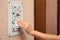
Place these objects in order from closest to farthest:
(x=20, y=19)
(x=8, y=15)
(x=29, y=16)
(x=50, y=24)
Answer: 1. (x=8, y=15)
2. (x=20, y=19)
3. (x=29, y=16)
4. (x=50, y=24)

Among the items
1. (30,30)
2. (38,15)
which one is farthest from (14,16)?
(38,15)

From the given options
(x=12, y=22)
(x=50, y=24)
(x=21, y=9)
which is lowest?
(x=50, y=24)

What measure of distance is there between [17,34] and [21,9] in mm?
230

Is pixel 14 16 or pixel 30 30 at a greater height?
pixel 14 16

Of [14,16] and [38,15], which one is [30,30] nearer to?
[14,16]

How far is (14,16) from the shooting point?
3.50 ft

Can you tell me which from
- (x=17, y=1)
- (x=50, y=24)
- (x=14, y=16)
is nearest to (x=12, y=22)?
(x=14, y=16)

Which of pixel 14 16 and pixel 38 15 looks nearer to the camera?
pixel 14 16

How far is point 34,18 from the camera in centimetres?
132

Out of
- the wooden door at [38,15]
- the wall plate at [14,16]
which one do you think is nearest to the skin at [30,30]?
the wall plate at [14,16]

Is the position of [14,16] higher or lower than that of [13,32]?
higher

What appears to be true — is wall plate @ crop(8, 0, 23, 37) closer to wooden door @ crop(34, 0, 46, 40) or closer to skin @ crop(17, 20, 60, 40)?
skin @ crop(17, 20, 60, 40)

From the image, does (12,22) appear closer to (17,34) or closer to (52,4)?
(17,34)

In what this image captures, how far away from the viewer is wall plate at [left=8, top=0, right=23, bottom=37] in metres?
1.03
